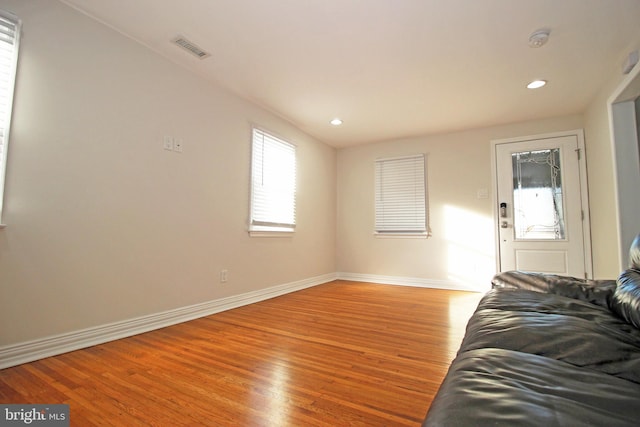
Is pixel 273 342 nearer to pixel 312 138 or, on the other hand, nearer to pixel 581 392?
pixel 581 392

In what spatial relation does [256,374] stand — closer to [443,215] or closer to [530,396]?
[530,396]

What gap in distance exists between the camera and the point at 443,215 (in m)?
4.66

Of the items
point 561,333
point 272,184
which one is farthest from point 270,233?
point 561,333

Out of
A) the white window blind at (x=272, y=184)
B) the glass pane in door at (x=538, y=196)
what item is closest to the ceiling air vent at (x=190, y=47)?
the white window blind at (x=272, y=184)

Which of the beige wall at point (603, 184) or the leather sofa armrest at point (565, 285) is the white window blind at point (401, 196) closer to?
the beige wall at point (603, 184)

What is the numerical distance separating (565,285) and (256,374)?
5.99 ft

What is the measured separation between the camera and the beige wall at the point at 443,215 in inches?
171

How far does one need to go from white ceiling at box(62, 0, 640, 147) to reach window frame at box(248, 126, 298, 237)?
1.42 ft

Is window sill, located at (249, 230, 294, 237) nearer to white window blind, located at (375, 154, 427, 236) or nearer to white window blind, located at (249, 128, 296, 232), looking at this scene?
white window blind, located at (249, 128, 296, 232)

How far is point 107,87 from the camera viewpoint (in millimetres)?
2324

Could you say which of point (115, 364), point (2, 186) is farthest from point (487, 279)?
point (2, 186)

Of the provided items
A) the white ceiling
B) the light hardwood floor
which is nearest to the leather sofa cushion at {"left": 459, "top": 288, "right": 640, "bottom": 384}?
the light hardwood floor

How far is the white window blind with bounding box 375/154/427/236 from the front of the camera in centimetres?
482

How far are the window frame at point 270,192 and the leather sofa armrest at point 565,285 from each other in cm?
254
